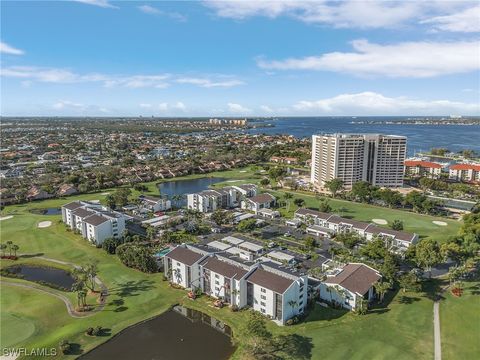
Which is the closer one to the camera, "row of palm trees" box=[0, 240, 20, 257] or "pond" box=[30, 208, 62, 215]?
"row of palm trees" box=[0, 240, 20, 257]

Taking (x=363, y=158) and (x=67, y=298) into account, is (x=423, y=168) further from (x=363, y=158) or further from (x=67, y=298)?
(x=67, y=298)


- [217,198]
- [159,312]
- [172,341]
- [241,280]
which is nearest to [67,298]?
[159,312]

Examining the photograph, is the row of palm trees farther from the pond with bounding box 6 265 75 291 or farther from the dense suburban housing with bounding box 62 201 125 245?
the dense suburban housing with bounding box 62 201 125 245

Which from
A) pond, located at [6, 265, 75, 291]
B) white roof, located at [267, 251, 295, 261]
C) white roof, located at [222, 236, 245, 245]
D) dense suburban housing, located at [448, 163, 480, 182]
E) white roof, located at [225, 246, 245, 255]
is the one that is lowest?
pond, located at [6, 265, 75, 291]

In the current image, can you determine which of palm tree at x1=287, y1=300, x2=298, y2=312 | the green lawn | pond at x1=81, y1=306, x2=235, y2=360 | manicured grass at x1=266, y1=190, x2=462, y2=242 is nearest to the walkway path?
the green lawn

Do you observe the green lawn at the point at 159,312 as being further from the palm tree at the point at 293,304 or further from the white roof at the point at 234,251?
the white roof at the point at 234,251

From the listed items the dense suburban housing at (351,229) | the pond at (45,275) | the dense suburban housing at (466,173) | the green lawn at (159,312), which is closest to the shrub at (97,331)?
the green lawn at (159,312)

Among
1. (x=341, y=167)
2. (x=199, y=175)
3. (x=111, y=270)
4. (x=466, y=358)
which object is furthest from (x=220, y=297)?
(x=199, y=175)
